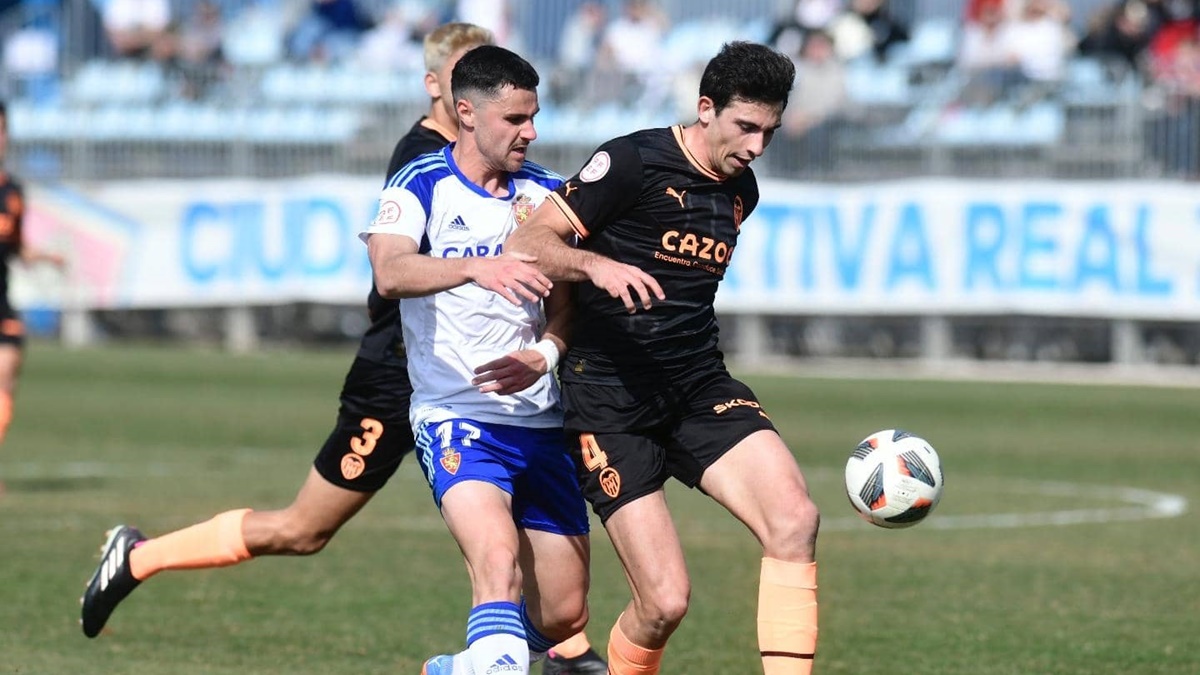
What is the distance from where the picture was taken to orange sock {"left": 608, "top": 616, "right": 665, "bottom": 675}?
6.91m

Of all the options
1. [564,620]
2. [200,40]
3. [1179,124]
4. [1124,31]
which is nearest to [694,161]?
[564,620]

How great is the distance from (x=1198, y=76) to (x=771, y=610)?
16.2 metres

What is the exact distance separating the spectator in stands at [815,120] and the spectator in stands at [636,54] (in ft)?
5.31

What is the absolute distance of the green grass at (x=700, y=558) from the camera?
8.43 metres

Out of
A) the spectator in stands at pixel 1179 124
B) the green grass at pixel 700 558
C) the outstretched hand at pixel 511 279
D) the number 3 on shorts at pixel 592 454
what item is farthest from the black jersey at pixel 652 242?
the spectator in stands at pixel 1179 124

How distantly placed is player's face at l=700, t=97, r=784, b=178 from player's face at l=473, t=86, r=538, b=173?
586 mm

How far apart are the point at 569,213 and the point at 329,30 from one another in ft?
70.5

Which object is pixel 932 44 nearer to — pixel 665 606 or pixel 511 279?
pixel 665 606

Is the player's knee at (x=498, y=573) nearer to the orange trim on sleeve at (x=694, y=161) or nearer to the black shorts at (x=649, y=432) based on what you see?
the black shorts at (x=649, y=432)

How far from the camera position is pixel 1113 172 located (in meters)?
21.6

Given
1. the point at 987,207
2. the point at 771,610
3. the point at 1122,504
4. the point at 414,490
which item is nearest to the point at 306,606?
the point at 771,610

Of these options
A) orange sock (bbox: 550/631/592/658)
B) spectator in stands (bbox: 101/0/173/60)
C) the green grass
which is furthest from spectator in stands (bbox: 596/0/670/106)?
orange sock (bbox: 550/631/592/658)

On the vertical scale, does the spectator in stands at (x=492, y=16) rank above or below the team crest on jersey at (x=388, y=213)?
above

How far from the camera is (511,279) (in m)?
6.28
